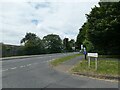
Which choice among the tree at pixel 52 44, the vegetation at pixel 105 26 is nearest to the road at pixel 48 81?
the vegetation at pixel 105 26

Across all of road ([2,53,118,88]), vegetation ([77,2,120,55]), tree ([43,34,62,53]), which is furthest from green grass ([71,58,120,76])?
tree ([43,34,62,53])

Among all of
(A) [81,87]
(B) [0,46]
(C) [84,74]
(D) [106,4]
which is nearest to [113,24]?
(D) [106,4]

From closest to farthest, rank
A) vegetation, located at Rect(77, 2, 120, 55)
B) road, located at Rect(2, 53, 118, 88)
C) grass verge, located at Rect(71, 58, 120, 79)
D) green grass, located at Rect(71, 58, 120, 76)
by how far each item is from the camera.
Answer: road, located at Rect(2, 53, 118, 88), grass verge, located at Rect(71, 58, 120, 79), green grass, located at Rect(71, 58, 120, 76), vegetation, located at Rect(77, 2, 120, 55)

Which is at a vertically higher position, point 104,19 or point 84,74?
point 104,19

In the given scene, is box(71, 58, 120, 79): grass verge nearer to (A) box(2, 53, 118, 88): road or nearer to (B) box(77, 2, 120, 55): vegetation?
(A) box(2, 53, 118, 88): road

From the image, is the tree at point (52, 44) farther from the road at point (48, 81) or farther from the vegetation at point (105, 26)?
the road at point (48, 81)

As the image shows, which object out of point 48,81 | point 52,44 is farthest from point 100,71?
point 52,44

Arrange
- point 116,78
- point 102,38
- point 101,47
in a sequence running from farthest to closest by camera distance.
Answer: point 101,47, point 102,38, point 116,78

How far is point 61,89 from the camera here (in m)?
10.9

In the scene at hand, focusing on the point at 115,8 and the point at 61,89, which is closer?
the point at 61,89

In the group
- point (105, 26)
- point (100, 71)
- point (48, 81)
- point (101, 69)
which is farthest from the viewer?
Result: point (105, 26)

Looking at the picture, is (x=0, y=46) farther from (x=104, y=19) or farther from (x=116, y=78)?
(x=116, y=78)

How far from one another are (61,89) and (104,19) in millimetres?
24748

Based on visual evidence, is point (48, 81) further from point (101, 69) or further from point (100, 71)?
point (101, 69)
